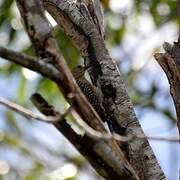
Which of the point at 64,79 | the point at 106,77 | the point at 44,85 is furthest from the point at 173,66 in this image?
the point at 44,85

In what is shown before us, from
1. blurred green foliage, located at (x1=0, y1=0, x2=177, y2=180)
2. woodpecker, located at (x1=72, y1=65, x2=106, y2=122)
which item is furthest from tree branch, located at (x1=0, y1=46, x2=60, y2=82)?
blurred green foliage, located at (x1=0, y1=0, x2=177, y2=180)

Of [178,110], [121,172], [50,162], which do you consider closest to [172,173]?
[50,162]

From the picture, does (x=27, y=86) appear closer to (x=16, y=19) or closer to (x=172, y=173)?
(x=16, y=19)

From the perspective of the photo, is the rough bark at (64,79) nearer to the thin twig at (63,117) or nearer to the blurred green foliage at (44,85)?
the thin twig at (63,117)

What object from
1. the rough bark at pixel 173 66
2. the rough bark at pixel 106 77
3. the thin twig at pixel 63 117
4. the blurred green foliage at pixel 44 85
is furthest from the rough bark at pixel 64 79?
the blurred green foliage at pixel 44 85

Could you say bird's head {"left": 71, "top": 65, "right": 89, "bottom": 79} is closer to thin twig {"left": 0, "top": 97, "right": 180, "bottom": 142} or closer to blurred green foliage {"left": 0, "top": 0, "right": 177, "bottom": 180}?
thin twig {"left": 0, "top": 97, "right": 180, "bottom": 142}
